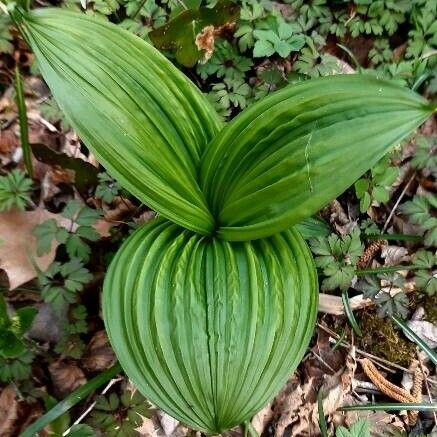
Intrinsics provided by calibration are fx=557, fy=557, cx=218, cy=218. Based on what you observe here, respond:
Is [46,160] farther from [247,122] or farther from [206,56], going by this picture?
[247,122]

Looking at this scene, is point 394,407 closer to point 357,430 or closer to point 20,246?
point 357,430

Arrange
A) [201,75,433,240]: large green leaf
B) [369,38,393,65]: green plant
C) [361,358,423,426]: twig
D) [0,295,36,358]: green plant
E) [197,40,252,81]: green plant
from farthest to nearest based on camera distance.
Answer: [369,38,393,65]: green plant
[197,40,252,81]: green plant
[361,358,423,426]: twig
[0,295,36,358]: green plant
[201,75,433,240]: large green leaf

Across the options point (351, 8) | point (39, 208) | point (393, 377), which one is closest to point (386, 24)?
point (351, 8)

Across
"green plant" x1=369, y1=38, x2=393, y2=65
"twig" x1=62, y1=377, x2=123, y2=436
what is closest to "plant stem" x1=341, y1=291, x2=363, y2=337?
"twig" x1=62, y1=377, x2=123, y2=436

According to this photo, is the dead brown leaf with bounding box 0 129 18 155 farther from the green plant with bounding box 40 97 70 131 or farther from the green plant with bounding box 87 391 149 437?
the green plant with bounding box 87 391 149 437

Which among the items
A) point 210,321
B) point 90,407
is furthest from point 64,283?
point 210,321

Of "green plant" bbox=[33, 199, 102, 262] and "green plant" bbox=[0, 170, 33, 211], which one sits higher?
"green plant" bbox=[0, 170, 33, 211]
